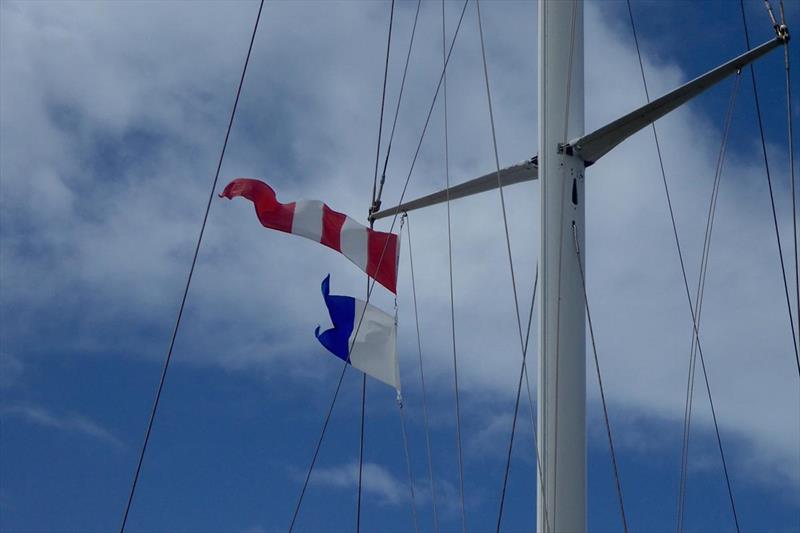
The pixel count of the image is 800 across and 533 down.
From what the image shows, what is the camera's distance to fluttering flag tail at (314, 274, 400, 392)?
1501 centimetres

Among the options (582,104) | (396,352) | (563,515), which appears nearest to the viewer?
(563,515)

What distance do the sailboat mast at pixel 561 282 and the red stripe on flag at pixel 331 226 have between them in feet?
15.2

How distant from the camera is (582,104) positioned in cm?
1160

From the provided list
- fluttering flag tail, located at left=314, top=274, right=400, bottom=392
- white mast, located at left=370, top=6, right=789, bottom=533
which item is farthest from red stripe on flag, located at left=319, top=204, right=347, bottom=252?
white mast, located at left=370, top=6, right=789, bottom=533

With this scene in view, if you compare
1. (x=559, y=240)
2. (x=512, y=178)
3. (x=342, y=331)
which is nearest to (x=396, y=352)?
(x=342, y=331)

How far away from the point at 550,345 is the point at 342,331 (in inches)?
205

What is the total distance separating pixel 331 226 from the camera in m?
15.6

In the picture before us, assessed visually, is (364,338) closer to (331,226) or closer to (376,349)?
(376,349)

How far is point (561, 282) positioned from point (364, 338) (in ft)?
15.9

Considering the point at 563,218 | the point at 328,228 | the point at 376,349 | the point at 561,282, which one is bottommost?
the point at 561,282

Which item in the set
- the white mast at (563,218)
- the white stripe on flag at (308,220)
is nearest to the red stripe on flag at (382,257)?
the white stripe on flag at (308,220)

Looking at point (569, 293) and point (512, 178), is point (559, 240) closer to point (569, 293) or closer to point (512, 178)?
point (569, 293)

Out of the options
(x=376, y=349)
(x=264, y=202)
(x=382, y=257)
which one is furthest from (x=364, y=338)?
(x=264, y=202)

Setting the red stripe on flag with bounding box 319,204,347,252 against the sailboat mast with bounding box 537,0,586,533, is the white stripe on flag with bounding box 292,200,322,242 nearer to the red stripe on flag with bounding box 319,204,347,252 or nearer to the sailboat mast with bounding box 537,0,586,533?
the red stripe on flag with bounding box 319,204,347,252
